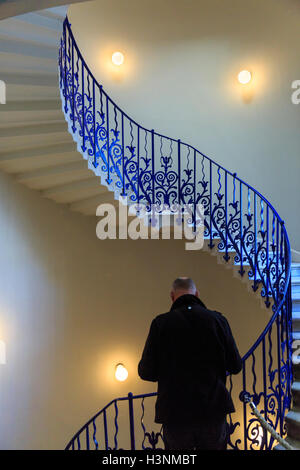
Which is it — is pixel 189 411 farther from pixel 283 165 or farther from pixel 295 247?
pixel 283 165

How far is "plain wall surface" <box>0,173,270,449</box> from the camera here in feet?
20.5

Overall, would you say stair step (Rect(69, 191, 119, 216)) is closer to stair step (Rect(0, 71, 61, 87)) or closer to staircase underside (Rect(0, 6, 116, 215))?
staircase underside (Rect(0, 6, 116, 215))

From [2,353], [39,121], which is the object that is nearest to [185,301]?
[39,121]

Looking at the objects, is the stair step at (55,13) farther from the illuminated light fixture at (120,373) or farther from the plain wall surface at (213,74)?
the illuminated light fixture at (120,373)

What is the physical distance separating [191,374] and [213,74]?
22.4 feet

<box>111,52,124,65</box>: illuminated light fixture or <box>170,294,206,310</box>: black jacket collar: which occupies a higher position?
<box>111,52,124,65</box>: illuminated light fixture

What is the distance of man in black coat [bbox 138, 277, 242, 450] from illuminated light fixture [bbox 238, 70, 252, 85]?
6470 millimetres

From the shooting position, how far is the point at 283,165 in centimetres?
773

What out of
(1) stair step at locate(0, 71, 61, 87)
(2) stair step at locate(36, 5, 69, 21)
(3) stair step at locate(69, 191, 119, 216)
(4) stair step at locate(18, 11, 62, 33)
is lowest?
(3) stair step at locate(69, 191, 119, 216)

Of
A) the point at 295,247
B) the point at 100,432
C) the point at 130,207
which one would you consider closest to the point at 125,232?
the point at 130,207

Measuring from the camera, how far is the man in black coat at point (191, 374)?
2.40 metres

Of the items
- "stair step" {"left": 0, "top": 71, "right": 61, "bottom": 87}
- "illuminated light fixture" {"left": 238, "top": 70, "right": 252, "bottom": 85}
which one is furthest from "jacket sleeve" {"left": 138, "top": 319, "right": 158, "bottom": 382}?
"illuminated light fixture" {"left": 238, "top": 70, "right": 252, "bottom": 85}

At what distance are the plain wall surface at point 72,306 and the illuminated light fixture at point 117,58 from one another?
3.03 meters

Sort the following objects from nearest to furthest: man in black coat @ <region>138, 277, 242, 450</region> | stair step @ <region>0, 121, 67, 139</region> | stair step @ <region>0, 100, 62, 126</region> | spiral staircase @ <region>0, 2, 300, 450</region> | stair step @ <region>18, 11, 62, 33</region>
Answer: man in black coat @ <region>138, 277, 242, 450</region> < spiral staircase @ <region>0, 2, 300, 450</region> < stair step @ <region>18, 11, 62, 33</region> < stair step @ <region>0, 100, 62, 126</region> < stair step @ <region>0, 121, 67, 139</region>
